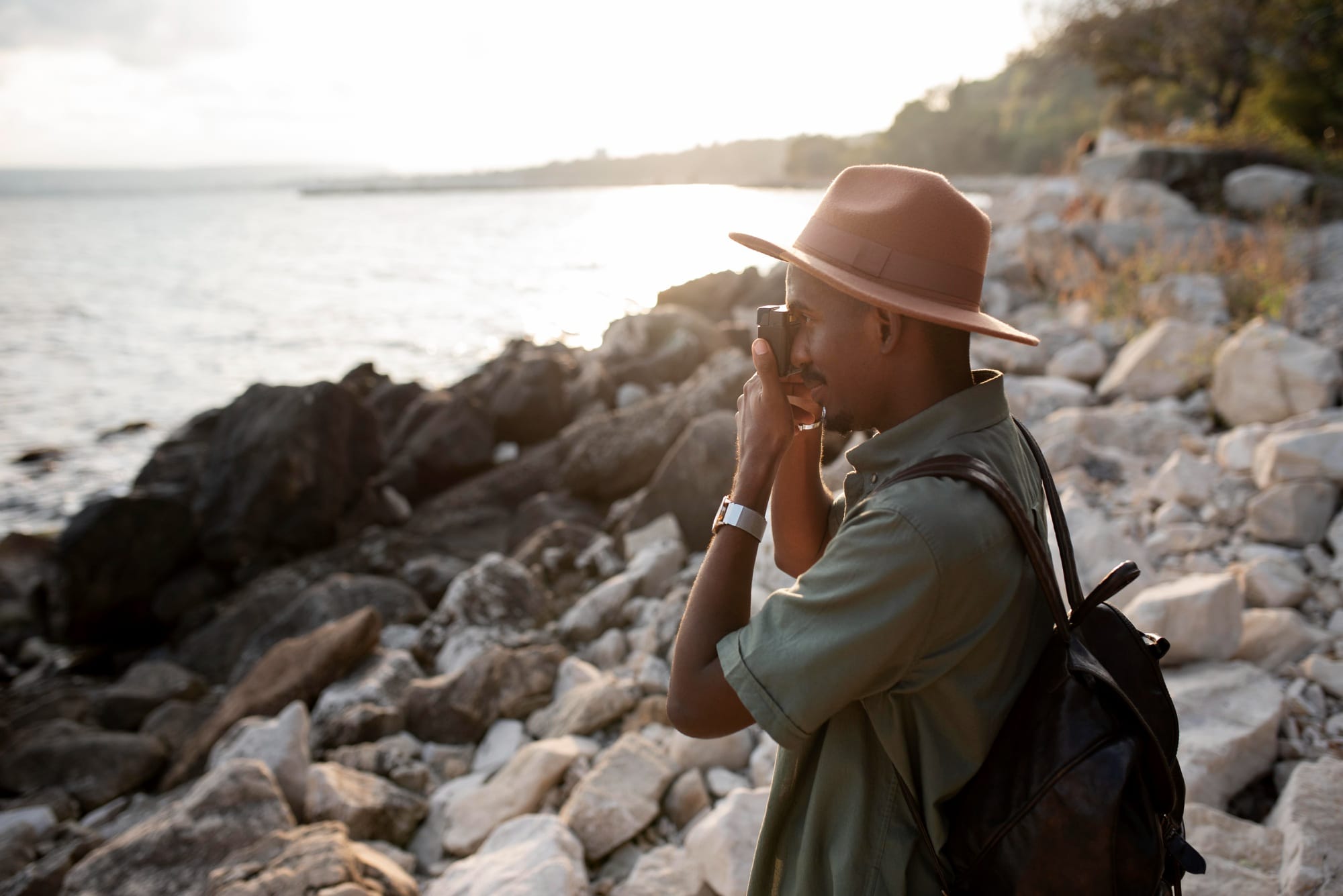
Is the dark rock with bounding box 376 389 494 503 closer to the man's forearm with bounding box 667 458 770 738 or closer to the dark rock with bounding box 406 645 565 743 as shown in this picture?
the dark rock with bounding box 406 645 565 743

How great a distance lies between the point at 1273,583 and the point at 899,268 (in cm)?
341

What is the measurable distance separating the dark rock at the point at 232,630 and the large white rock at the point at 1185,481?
6682 mm

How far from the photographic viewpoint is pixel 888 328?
1634mm

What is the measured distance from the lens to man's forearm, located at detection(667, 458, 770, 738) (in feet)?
5.03

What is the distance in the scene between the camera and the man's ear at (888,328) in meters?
1.62

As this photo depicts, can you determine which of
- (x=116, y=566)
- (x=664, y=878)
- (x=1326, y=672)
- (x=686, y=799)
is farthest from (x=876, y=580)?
(x=116, y=566)

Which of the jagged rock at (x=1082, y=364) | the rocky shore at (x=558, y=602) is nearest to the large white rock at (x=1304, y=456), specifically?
the rocky shore at (x=558, y=602)

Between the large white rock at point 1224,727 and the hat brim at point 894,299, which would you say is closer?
the hat brim at point 894,299

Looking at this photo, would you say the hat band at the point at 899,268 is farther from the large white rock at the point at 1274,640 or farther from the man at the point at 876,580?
the large white rock at the point at 1274,640

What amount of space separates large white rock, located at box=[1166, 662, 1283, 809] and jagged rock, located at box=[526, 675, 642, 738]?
2.41 metres

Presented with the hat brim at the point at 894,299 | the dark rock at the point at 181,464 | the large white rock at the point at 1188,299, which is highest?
the hat brim at the point at 894,299

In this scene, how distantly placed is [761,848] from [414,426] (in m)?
10.4

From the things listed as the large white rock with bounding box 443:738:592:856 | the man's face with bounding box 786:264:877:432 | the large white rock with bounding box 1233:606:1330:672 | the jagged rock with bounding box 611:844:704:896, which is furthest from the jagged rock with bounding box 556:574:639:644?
the man's face with bounding box 786:264:877:432

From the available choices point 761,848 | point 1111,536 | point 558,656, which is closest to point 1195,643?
point 1111,536
